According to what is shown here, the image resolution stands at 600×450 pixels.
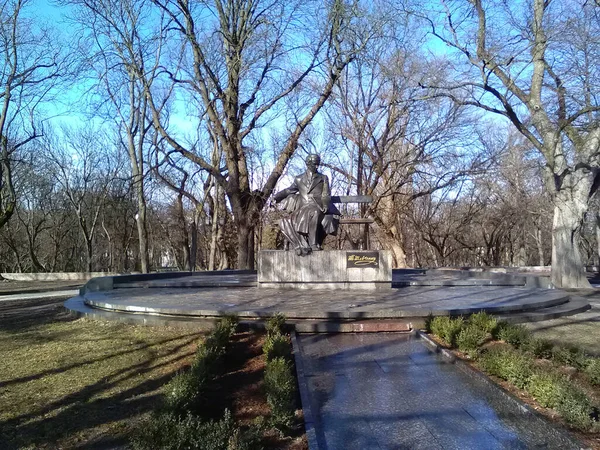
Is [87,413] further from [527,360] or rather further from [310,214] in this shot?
[310,214]

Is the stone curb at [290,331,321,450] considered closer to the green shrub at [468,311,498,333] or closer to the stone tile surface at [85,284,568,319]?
the stone tile surface at [85,284,568,319]

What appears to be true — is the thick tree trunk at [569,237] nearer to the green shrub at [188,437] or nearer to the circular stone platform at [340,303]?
the circular stone platform at [340,303]

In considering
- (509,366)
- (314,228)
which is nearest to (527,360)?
(509,366)

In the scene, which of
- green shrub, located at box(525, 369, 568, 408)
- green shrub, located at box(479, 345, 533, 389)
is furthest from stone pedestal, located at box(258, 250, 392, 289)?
green shrub, located at box(525, 369, 568, 408)

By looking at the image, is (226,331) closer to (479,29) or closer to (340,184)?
(479,29)

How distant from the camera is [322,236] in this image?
13094 mm

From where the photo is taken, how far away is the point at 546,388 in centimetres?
488

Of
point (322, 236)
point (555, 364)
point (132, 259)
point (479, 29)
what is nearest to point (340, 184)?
point (479, 29)

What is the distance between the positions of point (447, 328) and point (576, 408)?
3.04 metres

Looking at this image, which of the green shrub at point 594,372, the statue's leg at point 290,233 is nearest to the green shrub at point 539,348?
the green shrub at point 594,372

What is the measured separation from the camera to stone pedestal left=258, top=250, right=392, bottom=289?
12.5 metres

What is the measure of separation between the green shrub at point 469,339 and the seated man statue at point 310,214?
5930 millimetres

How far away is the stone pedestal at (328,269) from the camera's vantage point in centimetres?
1252

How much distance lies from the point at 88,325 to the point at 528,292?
373 inches
